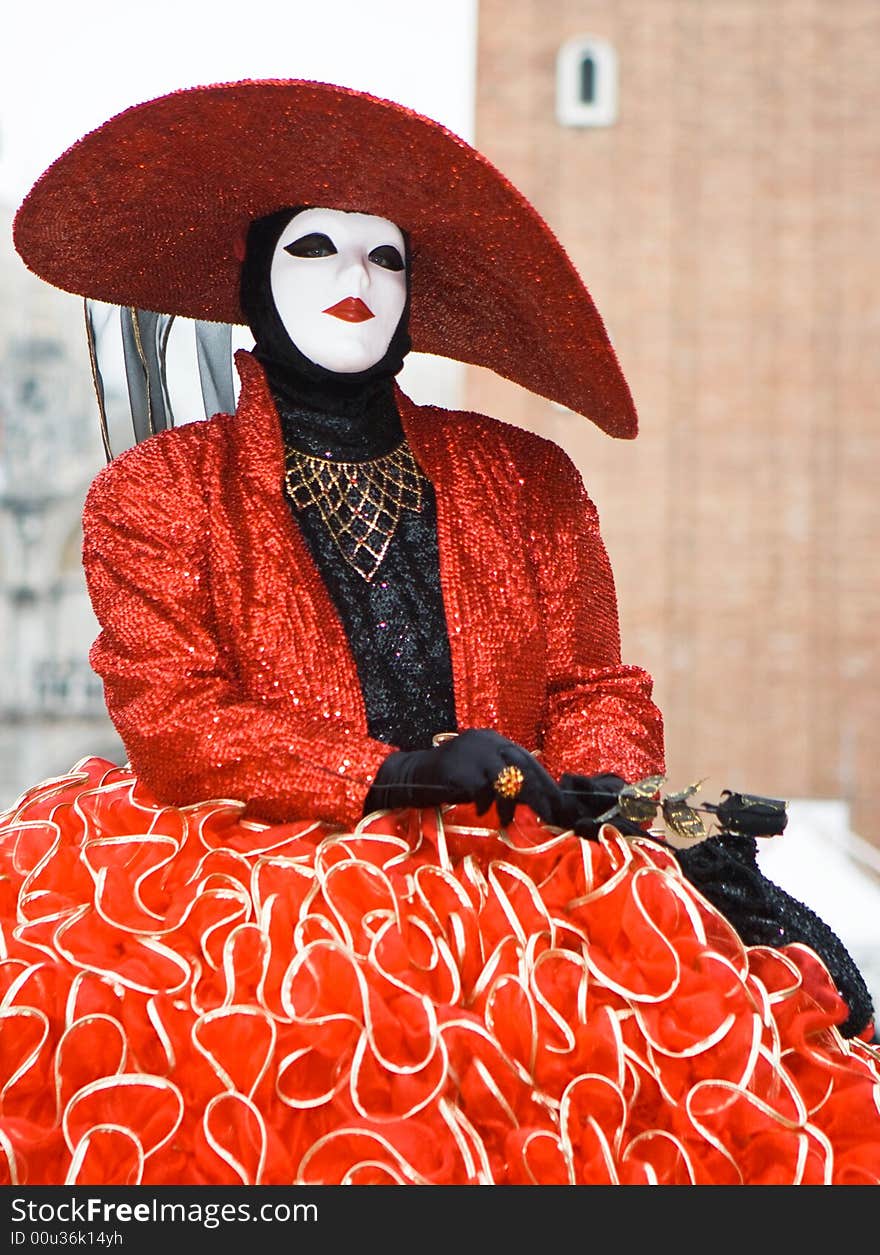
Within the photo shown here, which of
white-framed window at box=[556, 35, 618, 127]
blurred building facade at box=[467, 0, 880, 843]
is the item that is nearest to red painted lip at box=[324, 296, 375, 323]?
blurred building facade at box=[467, 0, 880, 843]

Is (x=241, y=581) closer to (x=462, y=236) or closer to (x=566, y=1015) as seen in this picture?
(x=462, y=236)

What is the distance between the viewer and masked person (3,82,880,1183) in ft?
→ 3.11

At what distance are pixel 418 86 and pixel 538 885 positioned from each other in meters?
3.32

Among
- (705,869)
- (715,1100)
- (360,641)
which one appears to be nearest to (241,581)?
(360,641)

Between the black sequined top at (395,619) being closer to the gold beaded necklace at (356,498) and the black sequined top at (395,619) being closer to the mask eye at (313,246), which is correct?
the gold beaded necklace at (356,498)

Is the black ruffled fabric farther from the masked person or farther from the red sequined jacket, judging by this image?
the red sequined jacket

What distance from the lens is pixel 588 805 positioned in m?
1.16

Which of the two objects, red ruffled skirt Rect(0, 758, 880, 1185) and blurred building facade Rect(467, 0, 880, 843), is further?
blurred building facade Rect(467, 0, 880, 843)

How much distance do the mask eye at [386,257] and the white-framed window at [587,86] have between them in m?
3.77

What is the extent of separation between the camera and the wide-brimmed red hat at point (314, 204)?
49.6 inches

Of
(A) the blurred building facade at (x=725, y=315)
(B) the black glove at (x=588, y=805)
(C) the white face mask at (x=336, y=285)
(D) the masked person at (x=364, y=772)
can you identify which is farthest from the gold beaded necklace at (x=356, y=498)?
(A) the blurred building facade at (x=725, y=315)

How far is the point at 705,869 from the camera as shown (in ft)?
3.80

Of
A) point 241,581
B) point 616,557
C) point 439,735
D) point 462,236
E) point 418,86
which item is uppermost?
point 418,86

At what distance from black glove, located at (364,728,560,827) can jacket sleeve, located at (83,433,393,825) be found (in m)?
0.02
